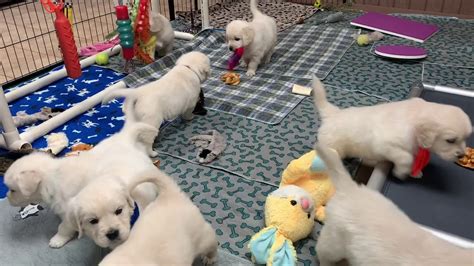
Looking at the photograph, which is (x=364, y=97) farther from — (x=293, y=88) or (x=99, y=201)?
(x=99, y=201)

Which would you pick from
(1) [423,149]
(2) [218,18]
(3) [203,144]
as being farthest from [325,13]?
(1) [423,149]

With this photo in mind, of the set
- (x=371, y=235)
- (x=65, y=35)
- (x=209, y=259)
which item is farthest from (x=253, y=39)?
(x=371, y=235)

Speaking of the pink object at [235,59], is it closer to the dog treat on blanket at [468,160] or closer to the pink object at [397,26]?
the pink object at [397,26]

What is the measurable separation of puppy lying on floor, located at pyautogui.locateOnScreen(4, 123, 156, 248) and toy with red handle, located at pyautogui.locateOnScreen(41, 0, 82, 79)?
109 centimetres

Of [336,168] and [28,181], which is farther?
[28,181]

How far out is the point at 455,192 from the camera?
202cm

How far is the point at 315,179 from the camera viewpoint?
6.88ft

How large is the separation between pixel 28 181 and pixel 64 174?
0.14 m

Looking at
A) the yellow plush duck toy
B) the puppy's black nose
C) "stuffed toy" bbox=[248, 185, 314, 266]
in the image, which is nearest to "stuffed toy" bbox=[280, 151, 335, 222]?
the yellow plush duck toy

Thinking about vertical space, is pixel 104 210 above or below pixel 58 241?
above

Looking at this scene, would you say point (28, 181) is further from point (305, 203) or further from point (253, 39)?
point (253, 39)

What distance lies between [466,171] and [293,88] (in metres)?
1.55

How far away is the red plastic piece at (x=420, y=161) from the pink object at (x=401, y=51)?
204 centimetres

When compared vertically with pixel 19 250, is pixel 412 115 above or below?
above
